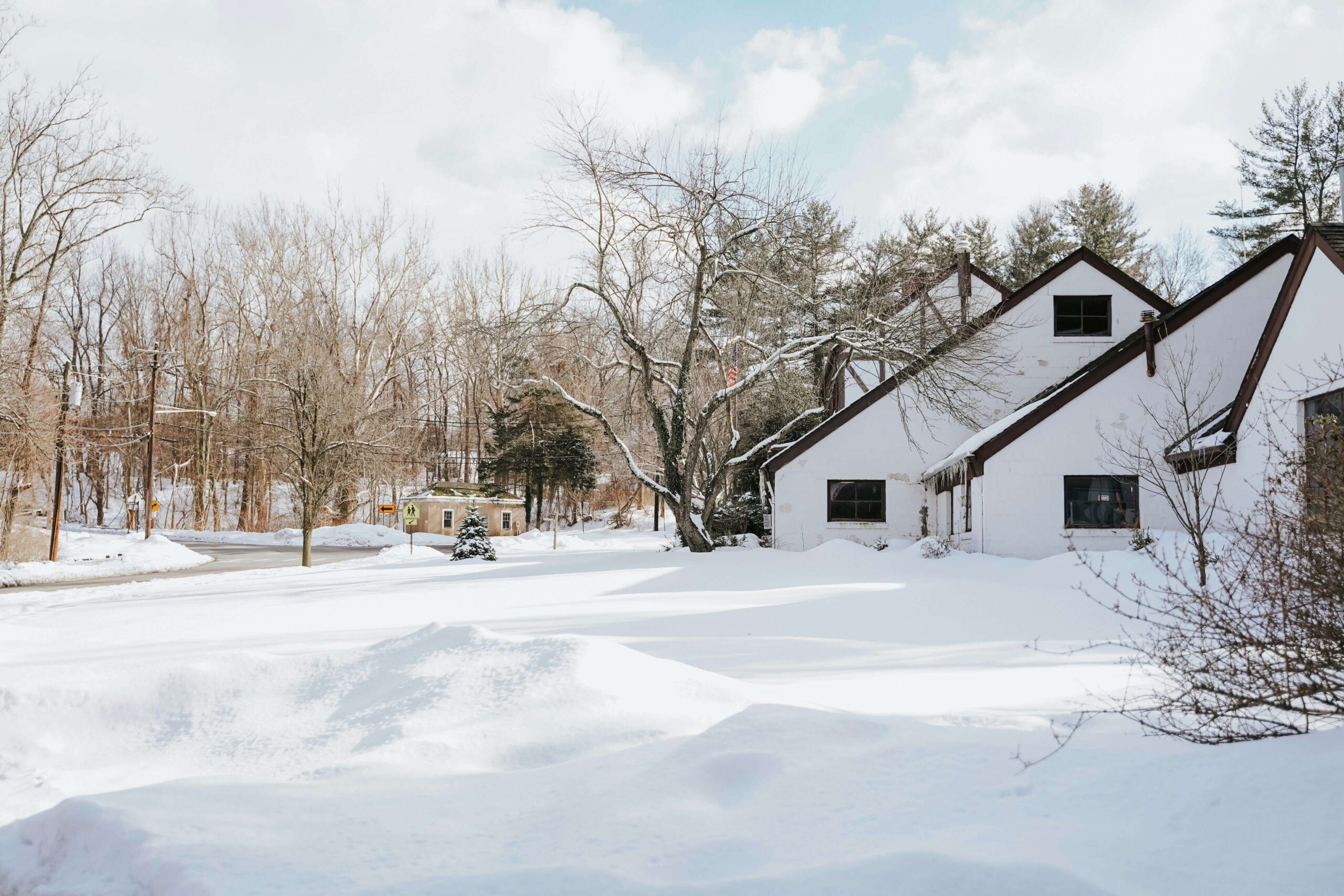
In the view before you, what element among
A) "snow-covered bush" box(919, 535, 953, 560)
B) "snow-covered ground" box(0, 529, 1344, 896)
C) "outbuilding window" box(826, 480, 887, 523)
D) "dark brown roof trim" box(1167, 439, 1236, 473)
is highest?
"dark brown roof trim" box(1167, 439, 1236, 473)

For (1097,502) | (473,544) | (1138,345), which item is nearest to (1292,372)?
(1138,345)

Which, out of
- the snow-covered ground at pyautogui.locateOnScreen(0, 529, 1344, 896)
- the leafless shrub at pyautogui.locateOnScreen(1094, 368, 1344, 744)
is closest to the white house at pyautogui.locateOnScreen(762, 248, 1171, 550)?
the snow-covered ground at pyautogui.locateOnScreen(0, 529, 1344, 896)

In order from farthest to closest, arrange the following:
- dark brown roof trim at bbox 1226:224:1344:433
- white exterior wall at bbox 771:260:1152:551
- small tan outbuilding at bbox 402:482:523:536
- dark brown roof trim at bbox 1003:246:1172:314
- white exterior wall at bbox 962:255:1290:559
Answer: small tan outbuilding at bbox 402:482:523:536 < white exterior wall at bbox 771:260:1152:551 < dark brown roof trim at bbox 1003:246:1172:314 < white exterior wall at bbox 962:255:1290:559 < dark brown roof trim at bbox 1226:224:1344:433

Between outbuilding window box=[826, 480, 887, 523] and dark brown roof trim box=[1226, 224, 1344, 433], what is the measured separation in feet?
27.7

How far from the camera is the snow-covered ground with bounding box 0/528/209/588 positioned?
2186 cm

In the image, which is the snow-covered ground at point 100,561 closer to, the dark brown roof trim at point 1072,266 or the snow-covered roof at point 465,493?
the snow-covered roof at point 465,493

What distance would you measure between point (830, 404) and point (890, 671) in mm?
23419

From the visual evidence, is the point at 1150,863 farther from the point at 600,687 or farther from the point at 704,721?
the point at 600,687

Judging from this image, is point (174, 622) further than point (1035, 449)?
No

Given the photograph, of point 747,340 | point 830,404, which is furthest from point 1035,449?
point 830,404

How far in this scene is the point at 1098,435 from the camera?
57.9ft

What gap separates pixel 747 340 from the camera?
2306 centimetres

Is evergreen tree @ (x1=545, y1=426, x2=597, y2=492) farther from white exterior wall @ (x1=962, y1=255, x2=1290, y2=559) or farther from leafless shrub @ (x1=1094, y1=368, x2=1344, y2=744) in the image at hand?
leafless shrub @ (x1=1094, y1=368, x2=1344, y2=744)

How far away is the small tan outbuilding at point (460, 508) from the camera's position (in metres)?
44.6
